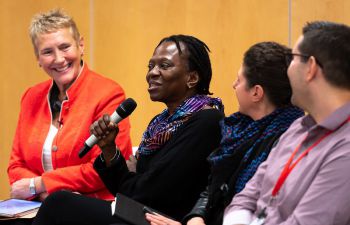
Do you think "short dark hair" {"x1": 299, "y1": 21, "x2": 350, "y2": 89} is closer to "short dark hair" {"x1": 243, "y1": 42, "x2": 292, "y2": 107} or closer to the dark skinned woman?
"short dark hair" {"x1": 243, "y1": 42, "x2": 292, "y2": 107}

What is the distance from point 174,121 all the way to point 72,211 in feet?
1.95

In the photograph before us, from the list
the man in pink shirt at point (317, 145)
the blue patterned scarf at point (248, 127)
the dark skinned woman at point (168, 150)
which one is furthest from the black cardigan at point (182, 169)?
the man in pink shirt at point (317, 145)

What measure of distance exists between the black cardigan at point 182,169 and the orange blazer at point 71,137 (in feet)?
1.54

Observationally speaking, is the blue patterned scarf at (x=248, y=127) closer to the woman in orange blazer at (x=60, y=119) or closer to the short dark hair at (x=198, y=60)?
the short dark hair at (x=198, y=60)

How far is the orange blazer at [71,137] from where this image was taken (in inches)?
125

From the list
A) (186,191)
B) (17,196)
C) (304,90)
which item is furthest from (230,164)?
(17,196)

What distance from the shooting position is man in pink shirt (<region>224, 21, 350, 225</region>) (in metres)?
1.84

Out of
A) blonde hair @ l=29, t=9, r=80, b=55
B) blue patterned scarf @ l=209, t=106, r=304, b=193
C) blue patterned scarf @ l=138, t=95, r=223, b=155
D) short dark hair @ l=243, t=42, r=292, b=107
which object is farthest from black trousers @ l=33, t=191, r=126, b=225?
blonde hair @ l=29, t=9, r=80, b=55

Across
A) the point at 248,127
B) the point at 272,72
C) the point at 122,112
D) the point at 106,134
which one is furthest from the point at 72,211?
the point at 272,72

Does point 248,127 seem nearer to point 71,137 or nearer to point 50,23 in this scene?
point 71,137

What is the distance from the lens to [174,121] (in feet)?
9.33

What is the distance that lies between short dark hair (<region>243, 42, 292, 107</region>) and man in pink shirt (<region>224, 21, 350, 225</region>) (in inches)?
13.6

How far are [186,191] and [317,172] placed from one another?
37.0 inches

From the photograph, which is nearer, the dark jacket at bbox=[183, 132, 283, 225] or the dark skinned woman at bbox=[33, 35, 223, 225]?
the dark jacket at bbox=[183, 132, 283, 225]
